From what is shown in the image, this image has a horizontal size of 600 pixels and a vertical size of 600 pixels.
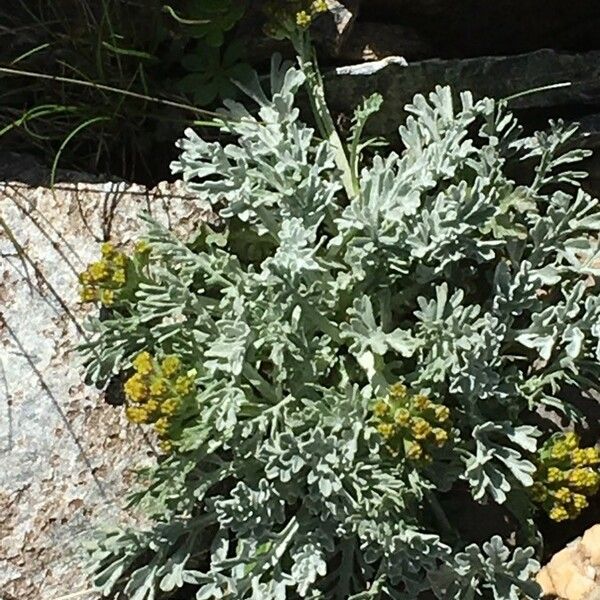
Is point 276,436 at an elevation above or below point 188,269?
below

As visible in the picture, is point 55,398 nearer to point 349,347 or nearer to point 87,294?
point 87,294

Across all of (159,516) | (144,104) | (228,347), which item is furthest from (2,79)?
(159,516)

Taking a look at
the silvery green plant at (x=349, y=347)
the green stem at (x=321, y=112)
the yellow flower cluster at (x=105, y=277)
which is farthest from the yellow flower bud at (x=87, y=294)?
the green stem at (x=321, y=112)

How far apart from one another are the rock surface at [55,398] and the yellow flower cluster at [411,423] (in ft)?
3.26

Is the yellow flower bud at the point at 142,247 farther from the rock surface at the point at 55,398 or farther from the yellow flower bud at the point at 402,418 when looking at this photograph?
the yellow flower bud at the point at 402,418

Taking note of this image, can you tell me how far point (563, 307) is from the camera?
3691 millimetres

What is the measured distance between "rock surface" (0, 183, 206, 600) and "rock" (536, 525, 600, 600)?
1425 millimetres

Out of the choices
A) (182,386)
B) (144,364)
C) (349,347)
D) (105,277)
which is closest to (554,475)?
(349,347)

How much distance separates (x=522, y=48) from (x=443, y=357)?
1414 mm

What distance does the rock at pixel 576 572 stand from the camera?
11.9ft

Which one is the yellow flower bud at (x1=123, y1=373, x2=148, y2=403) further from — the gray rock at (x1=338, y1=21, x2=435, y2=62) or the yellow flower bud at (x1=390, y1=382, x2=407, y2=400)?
the gray rock at (x1=338, y1=21, x2=435, y2=62)

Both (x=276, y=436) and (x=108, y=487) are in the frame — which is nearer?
(x=276, y=436)

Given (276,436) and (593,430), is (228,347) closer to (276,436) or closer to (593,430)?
(276,436)

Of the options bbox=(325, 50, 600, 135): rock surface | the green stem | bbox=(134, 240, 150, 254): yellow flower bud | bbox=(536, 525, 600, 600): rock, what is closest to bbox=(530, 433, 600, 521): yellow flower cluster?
bbox=(536, 525, 600, 600): rock
